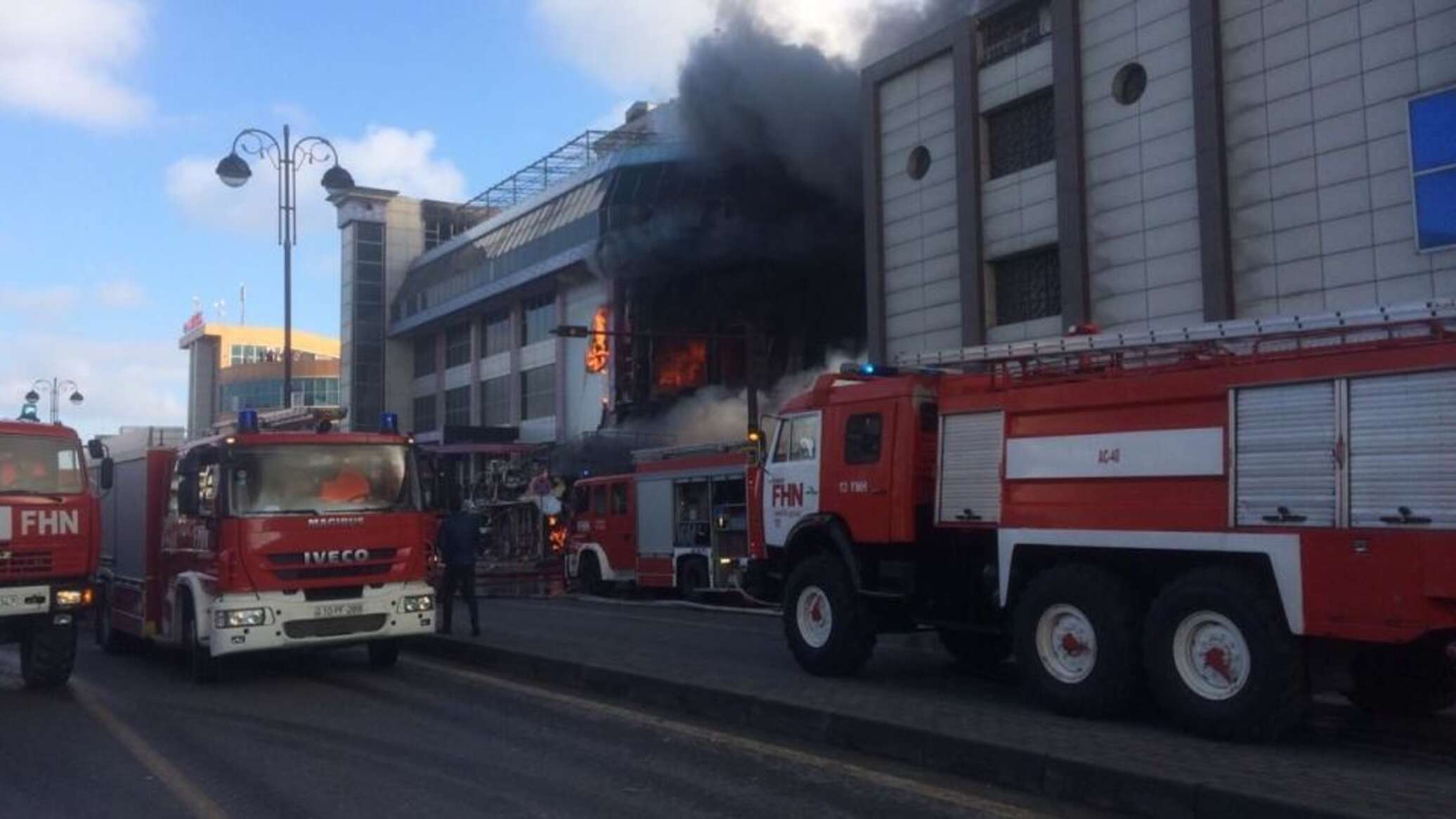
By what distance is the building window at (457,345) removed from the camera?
189ft

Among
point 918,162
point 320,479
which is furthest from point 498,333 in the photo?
point 320,479

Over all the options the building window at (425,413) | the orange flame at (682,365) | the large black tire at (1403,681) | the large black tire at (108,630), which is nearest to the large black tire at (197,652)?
the large black tire at (108,630)

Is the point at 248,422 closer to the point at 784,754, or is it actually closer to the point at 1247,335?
the point at 784,754

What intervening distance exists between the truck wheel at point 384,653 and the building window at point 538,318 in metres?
35.8

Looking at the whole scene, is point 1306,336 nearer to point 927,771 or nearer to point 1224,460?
point 1224,460

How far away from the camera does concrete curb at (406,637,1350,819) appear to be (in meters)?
6.37

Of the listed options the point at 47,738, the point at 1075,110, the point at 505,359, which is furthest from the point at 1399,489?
the point at 505,359

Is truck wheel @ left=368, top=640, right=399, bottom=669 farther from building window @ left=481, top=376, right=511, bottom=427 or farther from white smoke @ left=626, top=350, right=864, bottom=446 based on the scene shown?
building window @ left=481, top=376, right=511, bottom=427

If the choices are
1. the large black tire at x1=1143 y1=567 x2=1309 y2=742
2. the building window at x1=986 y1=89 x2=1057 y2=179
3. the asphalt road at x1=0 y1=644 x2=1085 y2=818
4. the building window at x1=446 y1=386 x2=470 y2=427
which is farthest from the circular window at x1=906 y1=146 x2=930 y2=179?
the building window at x1=446 y1=386 x2=470 y2=427

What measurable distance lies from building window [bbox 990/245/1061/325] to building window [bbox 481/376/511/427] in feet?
107

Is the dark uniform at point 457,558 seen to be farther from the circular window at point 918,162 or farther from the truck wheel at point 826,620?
the circular window at point 918,162

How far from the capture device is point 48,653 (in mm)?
11570

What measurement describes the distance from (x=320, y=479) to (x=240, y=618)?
4.89 feet

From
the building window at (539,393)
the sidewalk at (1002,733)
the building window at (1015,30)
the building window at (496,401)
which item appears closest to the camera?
the sidewalk at (1002,733)
